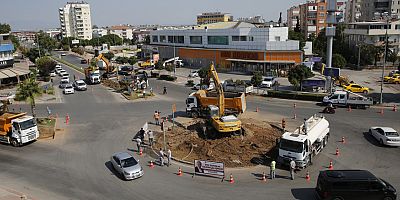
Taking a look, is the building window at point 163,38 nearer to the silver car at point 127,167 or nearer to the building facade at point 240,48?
the building facade at point 240,48

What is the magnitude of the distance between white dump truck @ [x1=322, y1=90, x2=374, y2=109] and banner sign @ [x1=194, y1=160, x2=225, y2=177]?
2269 cm

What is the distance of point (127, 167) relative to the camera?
2103cm

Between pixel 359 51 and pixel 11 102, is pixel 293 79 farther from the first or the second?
pixel 11 102

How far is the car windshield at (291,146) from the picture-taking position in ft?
69.4

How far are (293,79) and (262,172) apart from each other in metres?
27.4

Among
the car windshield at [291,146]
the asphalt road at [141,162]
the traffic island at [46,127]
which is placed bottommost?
Result: the asphalt road at [141,162]

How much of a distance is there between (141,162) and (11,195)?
8.17 m

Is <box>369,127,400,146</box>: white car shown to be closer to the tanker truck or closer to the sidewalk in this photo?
the sidewalk

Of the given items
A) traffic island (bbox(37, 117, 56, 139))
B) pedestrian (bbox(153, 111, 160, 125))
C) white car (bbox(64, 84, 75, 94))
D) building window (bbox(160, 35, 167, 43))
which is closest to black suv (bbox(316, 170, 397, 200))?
pedestrian (bbox(153, 111, 160, 125))

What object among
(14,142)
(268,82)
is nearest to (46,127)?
(14,142)

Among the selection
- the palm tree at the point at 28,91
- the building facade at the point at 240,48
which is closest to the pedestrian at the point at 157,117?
the palm tree at the point at 28,91

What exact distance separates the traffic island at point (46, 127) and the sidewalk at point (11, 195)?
10.9 m

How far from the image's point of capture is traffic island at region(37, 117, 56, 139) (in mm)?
30653

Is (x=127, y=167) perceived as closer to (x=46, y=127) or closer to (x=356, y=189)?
(x=356, y=189)
